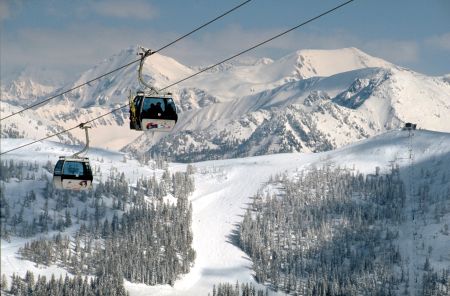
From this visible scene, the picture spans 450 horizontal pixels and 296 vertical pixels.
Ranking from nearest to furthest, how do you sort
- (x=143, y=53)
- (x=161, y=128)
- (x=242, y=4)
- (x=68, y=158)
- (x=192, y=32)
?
(x=242, y=4) → (x=192, y=32) → (x=143, y=53) → (x=161, y=128) → (x=68, y=158)

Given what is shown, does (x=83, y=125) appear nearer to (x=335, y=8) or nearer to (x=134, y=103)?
(x=134, y=103)

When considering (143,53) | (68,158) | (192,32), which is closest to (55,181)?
(68,158)

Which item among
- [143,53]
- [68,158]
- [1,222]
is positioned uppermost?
[143,53]

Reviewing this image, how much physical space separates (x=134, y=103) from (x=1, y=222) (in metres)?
13.7

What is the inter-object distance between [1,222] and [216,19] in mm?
25896

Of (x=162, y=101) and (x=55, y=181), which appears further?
(x=55, y=181)

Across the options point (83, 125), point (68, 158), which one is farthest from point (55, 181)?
point (83, 125)

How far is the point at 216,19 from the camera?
38.4 m

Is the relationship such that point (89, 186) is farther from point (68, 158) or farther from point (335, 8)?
point (335, 8)

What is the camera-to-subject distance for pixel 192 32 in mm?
40688

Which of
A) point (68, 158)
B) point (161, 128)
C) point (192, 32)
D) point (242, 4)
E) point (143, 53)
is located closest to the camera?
point (242, 4)

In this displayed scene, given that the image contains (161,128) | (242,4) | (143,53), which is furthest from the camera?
(161,128)

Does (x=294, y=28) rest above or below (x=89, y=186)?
above

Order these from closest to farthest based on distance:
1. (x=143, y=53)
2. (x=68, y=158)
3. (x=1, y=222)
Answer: (x=143, y=53) < (x=1, y=222) < (x=68, y=158)
